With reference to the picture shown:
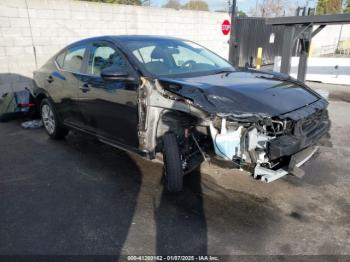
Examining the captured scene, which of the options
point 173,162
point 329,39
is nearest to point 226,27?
point 173,162

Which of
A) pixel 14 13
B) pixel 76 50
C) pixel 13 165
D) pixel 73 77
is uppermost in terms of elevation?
pixel 14 13

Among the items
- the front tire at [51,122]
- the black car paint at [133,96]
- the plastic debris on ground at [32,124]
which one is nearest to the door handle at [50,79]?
the black car paint at [133,96]

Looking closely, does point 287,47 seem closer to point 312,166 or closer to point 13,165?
point 312,166

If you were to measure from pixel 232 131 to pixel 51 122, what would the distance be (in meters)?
3.72

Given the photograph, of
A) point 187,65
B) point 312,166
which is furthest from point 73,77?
point 312,166

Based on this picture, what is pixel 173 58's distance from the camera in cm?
430

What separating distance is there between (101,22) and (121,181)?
6763mm

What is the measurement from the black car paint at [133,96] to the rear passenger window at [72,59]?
0.09 meters

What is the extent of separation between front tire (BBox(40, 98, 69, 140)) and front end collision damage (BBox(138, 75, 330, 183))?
7.56 feet

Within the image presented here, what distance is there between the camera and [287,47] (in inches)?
318

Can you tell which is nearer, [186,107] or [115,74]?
[186,107]

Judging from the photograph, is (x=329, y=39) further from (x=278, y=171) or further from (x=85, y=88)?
(x=278, y=171)

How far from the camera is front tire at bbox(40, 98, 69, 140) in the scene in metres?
5.44

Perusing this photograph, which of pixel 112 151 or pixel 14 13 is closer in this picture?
pixel 112 151
